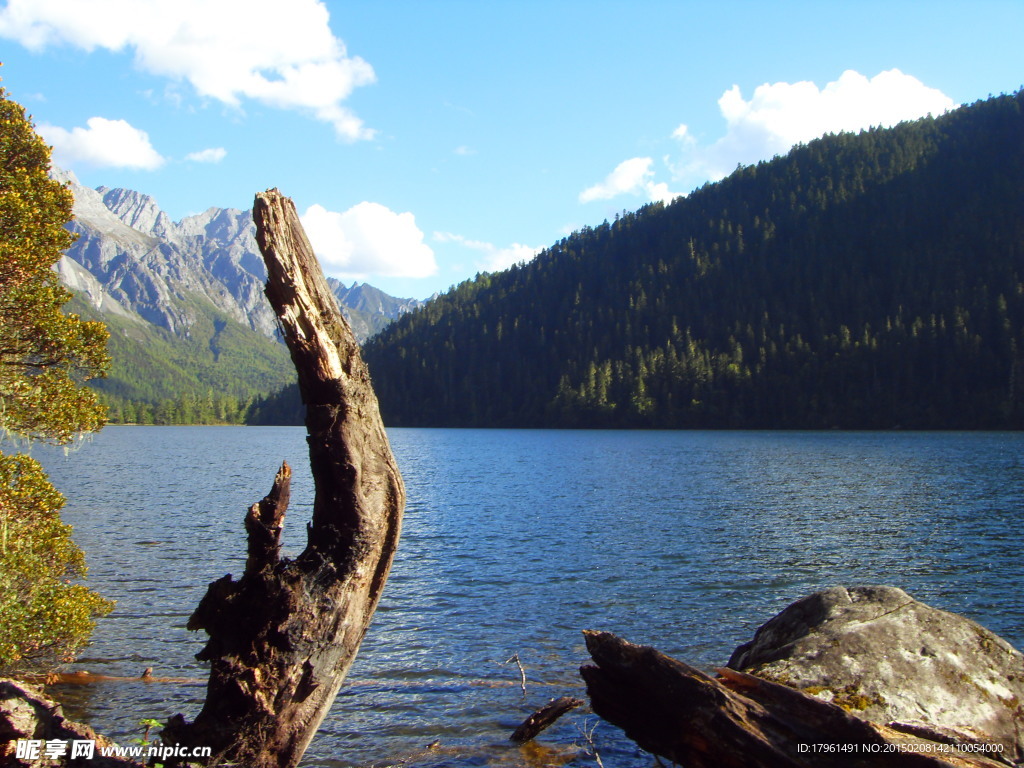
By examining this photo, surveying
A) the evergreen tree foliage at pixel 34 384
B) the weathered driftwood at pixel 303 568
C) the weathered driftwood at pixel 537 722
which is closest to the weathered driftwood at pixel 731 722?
the weathered driftwood at pixel 303 568

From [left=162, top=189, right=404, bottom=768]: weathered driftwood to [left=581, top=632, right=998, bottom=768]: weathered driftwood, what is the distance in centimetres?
260

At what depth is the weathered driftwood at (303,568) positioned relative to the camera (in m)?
6.04

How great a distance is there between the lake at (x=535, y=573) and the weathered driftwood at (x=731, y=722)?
6323 millimetres

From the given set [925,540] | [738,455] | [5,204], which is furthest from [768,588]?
[738,455]

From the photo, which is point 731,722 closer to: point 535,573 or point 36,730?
point 36,730

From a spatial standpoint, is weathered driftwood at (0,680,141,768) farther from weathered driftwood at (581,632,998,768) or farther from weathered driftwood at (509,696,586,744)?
weathered driftwood at (509,696,586,744)

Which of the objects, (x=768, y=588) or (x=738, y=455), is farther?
(x=738, y=455)

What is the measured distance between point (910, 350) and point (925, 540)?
163m

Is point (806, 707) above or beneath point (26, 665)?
above

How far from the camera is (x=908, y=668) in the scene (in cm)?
958

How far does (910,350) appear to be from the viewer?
6934 inches

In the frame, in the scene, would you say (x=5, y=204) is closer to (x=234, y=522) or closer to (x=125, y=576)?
(x=125, y=576)

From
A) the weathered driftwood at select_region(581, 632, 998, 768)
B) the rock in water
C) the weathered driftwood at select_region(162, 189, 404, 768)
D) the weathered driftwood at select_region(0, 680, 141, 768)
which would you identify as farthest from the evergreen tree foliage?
the rock in water

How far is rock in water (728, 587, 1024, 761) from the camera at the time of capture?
895cm
